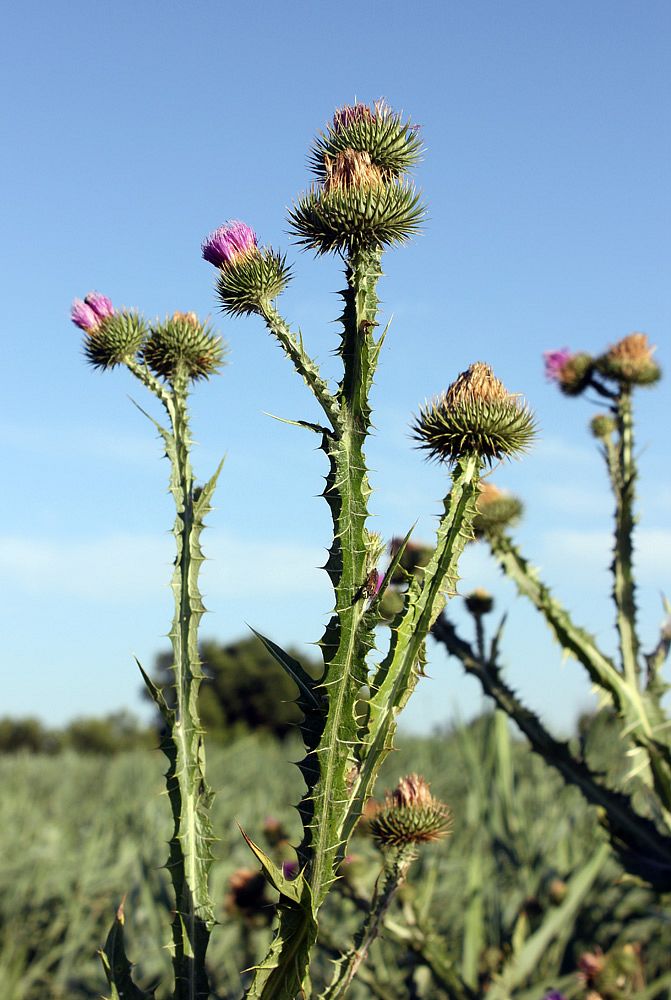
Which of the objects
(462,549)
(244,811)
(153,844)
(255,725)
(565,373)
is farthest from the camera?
(255,725)

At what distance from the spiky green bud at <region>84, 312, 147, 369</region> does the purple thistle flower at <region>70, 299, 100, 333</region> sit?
0.03 metres

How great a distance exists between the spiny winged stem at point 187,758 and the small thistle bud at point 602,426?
2.73 m

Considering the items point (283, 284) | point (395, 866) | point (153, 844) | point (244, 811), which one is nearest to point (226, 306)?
point (283, 284)

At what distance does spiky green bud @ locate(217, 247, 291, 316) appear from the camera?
81.4 inches

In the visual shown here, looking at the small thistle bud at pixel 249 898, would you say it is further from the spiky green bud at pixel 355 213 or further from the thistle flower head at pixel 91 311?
the spiky green bud at pixel 355 213

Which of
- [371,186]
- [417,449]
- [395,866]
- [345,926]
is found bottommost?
[345,926]

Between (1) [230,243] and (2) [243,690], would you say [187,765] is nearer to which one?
(1) [230,243]

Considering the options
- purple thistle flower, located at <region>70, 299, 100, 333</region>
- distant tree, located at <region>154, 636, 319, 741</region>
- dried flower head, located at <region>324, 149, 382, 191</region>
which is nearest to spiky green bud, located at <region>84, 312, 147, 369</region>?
purple thistle flower, located at <region>70, 299, 100, 333</region>

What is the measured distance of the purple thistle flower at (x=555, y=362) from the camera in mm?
4984

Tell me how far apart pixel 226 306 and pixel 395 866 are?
4.31ft

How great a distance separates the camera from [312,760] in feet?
5.49

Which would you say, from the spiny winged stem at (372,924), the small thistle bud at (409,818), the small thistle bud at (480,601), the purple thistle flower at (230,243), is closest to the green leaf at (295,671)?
the spiny winged stem at (372,924)

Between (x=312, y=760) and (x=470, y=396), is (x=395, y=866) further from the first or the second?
(x=470, y=396)

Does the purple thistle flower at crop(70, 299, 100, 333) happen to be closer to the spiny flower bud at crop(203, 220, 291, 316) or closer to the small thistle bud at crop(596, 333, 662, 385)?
the spiny flower bud at crop(203, 220, 291, 316)
